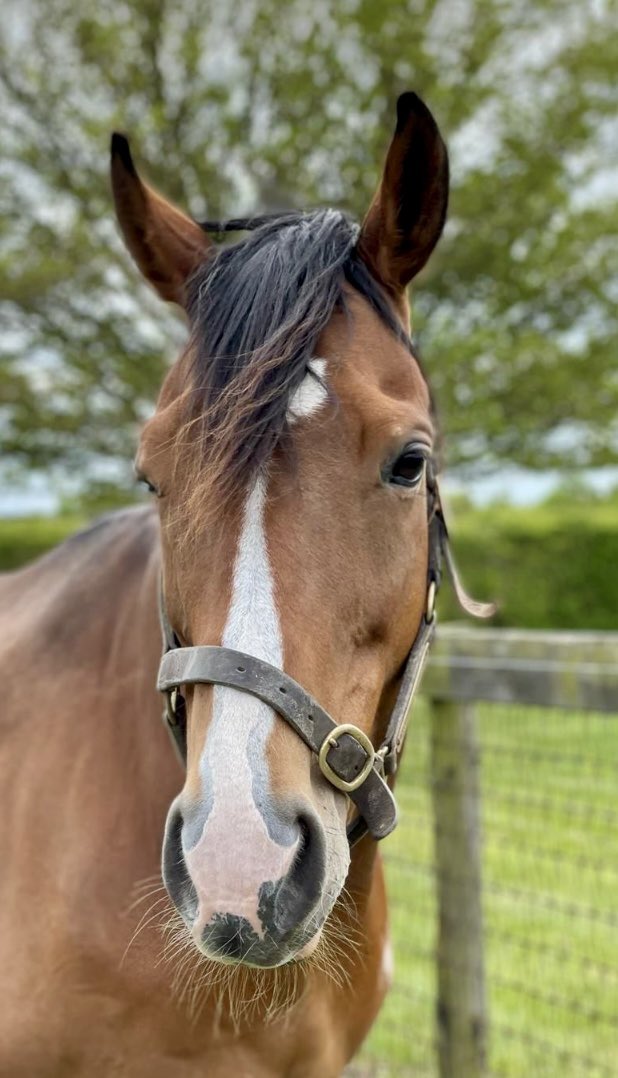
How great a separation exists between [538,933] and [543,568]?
9103mm

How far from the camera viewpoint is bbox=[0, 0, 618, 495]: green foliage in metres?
10.0

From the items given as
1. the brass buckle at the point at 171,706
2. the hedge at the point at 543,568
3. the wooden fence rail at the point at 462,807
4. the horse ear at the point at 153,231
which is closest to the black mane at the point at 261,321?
the horse ear at the point at 153,231

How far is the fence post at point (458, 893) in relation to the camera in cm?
341

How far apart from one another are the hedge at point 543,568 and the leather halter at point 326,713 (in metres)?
10.9

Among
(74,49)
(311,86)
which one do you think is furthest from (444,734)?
(74,49)

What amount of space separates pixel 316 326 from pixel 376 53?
32.1ft

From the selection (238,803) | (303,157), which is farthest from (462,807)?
(303,157)

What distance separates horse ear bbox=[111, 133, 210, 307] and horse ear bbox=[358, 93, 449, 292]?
40 centimetres

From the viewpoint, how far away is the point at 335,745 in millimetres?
1513

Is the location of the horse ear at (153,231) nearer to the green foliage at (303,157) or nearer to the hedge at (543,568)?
the green foliage at (303,157)

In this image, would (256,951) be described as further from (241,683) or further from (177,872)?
(241,683)

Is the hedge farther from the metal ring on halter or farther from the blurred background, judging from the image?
the metal ring on halter

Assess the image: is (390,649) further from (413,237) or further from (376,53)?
(376,53)

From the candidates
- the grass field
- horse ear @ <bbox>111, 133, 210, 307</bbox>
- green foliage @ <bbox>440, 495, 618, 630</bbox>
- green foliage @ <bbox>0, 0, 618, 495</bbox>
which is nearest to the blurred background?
green foliage @ <bbox>0, 0, 618, 495</bbox>
